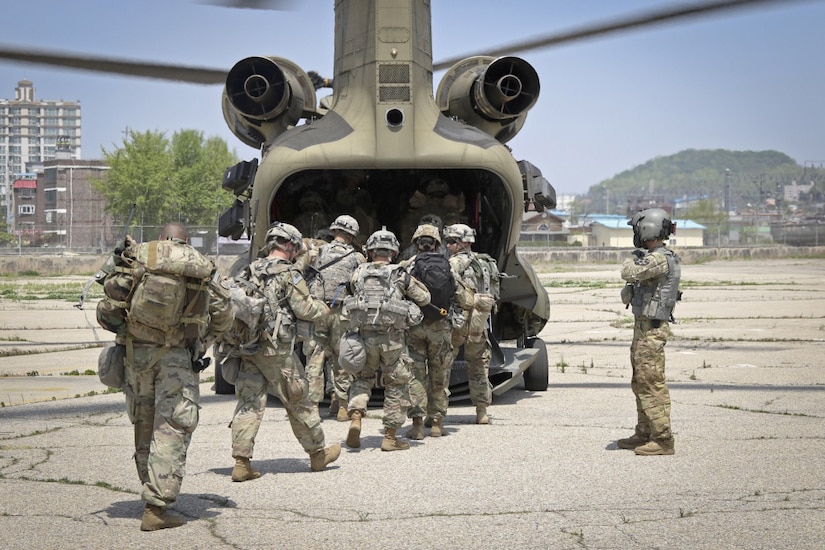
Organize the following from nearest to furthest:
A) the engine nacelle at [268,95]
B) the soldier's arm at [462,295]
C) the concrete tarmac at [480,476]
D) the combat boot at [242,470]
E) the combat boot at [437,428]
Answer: the concrete tarmac at [480,476] → the combat boot at [242,470] → the combat boot at [437,428] → the soldier's arm at [462,295] → the engine nacelle at [268,95]

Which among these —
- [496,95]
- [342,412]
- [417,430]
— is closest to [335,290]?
[342,412]

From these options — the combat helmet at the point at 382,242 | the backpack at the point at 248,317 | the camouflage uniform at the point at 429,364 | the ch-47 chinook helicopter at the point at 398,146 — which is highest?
the ch-47 chinook helicopter at the point at 398,146

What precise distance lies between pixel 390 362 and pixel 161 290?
2763 millimetres

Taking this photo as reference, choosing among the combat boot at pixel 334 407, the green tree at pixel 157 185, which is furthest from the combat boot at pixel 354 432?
the green tree at pixel 157 185

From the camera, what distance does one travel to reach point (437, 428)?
8.62 meters

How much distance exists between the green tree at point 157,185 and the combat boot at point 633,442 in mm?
57960

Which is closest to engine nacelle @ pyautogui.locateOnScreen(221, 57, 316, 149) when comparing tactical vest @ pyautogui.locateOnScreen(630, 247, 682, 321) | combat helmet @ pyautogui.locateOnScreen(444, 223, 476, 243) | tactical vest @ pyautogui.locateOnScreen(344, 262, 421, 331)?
combat helmet @ pyautogui.locateOnScreen(444, 223, 476, 243)

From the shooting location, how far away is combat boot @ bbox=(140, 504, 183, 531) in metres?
5.55

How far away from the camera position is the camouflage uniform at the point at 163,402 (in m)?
5.63

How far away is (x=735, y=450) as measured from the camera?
767 cm

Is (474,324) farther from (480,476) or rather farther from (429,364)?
(480,476)

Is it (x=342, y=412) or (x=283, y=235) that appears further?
(x=342, y=412)

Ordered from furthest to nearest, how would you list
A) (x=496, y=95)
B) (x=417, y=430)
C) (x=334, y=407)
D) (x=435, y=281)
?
(x=496, y=95), (x=334, y=407), (x=417, y=430), (x=435, y=281)

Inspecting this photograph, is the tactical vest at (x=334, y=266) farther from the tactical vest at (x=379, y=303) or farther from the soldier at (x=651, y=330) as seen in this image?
the soldier at (x=651, y=330)
